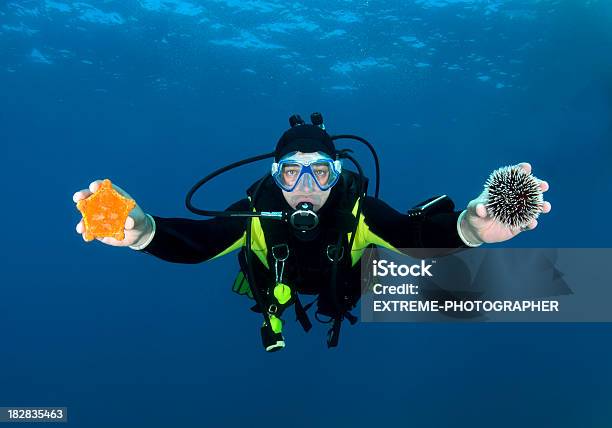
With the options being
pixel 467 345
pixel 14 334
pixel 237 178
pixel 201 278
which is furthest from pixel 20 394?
pixel 467 345

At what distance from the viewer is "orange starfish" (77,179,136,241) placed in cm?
262

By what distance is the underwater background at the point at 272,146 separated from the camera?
1844 centimetres

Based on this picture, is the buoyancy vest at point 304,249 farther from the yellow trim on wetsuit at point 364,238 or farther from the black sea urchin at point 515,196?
the black sea urchin at point 515,196

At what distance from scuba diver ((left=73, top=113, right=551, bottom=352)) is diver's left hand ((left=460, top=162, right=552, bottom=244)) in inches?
15.1

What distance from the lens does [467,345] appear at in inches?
1237

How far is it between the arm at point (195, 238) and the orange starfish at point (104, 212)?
640mm

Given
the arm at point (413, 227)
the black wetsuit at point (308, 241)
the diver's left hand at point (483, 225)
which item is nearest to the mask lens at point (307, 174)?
the black wetsuit at point (308, 241)

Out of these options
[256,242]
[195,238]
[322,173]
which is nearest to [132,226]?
[195,238]

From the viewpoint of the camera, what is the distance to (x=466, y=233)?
3148 mm

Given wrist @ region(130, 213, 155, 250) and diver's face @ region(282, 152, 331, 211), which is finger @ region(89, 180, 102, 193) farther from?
diver's face @ region(282, 152, 331, 211)

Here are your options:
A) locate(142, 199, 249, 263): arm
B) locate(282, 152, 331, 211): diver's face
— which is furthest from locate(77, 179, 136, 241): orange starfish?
locate(282, 152, 331, 211): diver's face

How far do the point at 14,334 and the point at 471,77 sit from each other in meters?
47.4

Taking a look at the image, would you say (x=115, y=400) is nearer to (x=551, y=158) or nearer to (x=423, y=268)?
(x=423, y=268)

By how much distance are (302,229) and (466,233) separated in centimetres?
148
